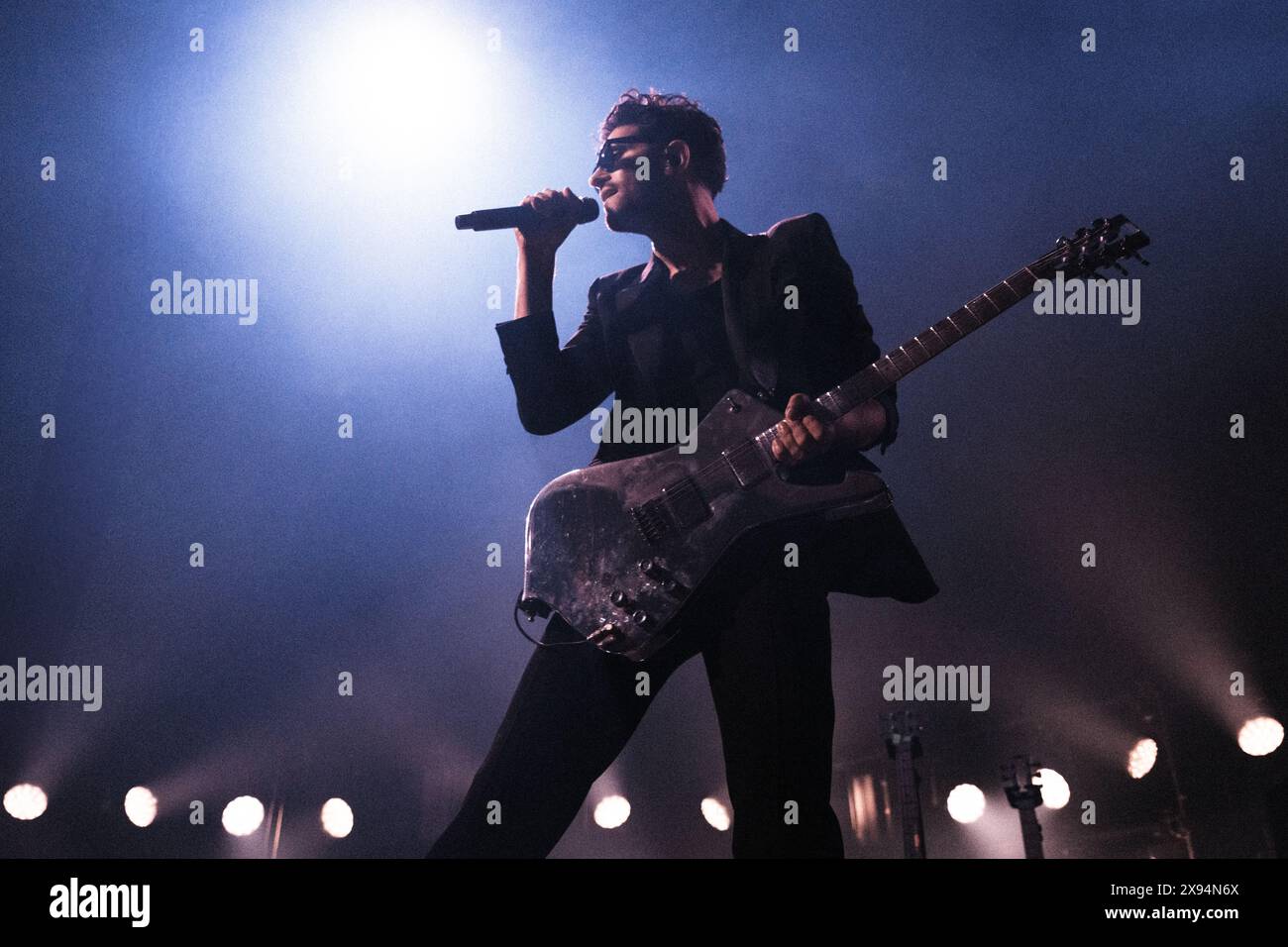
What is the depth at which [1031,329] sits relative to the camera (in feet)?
11.2

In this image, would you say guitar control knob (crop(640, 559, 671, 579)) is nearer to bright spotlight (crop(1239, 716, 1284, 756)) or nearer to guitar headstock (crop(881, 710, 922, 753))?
guitar headstock (crop(881, 710, 922, 753))

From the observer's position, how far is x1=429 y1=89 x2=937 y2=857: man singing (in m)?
2.71

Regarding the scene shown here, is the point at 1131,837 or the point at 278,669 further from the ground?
the point at 278,669

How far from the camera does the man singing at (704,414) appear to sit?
8.89 feet

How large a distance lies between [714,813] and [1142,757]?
1.38 m

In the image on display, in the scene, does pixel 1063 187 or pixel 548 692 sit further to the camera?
pixel 1063 187

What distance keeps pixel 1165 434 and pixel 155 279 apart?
11.0ft

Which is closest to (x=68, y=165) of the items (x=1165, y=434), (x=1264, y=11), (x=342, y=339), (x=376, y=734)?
(x=342, y=339)

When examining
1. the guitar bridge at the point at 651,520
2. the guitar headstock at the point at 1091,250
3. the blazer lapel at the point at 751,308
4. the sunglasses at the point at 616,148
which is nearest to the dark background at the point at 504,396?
the sunglasses at the point at 616,148

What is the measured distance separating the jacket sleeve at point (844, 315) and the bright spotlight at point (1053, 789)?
112 cm

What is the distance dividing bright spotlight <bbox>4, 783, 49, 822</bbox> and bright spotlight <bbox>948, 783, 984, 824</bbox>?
10.3 feet

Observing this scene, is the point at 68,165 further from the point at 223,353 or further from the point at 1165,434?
the point at 1165,434

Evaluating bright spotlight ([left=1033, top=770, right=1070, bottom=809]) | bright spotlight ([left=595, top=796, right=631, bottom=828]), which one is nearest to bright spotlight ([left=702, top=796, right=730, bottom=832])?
bright spotlight ([left=595, top=796, right=631, bottom=828])

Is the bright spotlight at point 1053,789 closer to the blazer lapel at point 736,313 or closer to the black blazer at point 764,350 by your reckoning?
the black blazer at point 764,350
